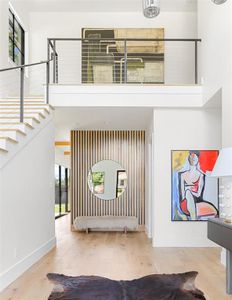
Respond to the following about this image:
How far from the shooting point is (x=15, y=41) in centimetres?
890

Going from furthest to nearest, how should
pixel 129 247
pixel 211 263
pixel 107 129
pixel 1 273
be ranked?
pixel 107 129 < pixel 129 247 < pixel 211 263 < pixel 1 273

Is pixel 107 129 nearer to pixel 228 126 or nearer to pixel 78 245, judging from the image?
pixel 78 245

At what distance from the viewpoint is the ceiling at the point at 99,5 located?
30.7ft

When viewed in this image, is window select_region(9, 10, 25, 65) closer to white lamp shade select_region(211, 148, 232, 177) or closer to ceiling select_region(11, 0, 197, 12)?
ceiling select_region(11, 0, 197, 12)

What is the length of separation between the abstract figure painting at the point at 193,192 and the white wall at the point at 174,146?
117mm

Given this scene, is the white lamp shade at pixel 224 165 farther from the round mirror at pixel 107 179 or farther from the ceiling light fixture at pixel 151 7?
the round mirror at pixel 107 179

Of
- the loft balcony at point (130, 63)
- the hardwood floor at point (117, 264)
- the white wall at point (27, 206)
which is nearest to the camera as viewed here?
the hardwood floor at point (117, 264)

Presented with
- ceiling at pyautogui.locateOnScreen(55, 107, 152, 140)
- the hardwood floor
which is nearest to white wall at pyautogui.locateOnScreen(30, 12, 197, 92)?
ceiling at pyautogui.locateOnScreen(55, 107, 152, 140)

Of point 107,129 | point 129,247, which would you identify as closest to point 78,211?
point 107,129

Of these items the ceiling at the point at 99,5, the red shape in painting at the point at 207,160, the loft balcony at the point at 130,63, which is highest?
the ceiling at the point at 99,5

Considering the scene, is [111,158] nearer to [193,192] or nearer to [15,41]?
Answer: [193,192]

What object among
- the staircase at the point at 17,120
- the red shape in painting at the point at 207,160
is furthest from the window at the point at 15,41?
the red shape in painting at the point at 207,160

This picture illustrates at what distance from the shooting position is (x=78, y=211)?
391 inches

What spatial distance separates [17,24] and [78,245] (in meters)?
5.58
